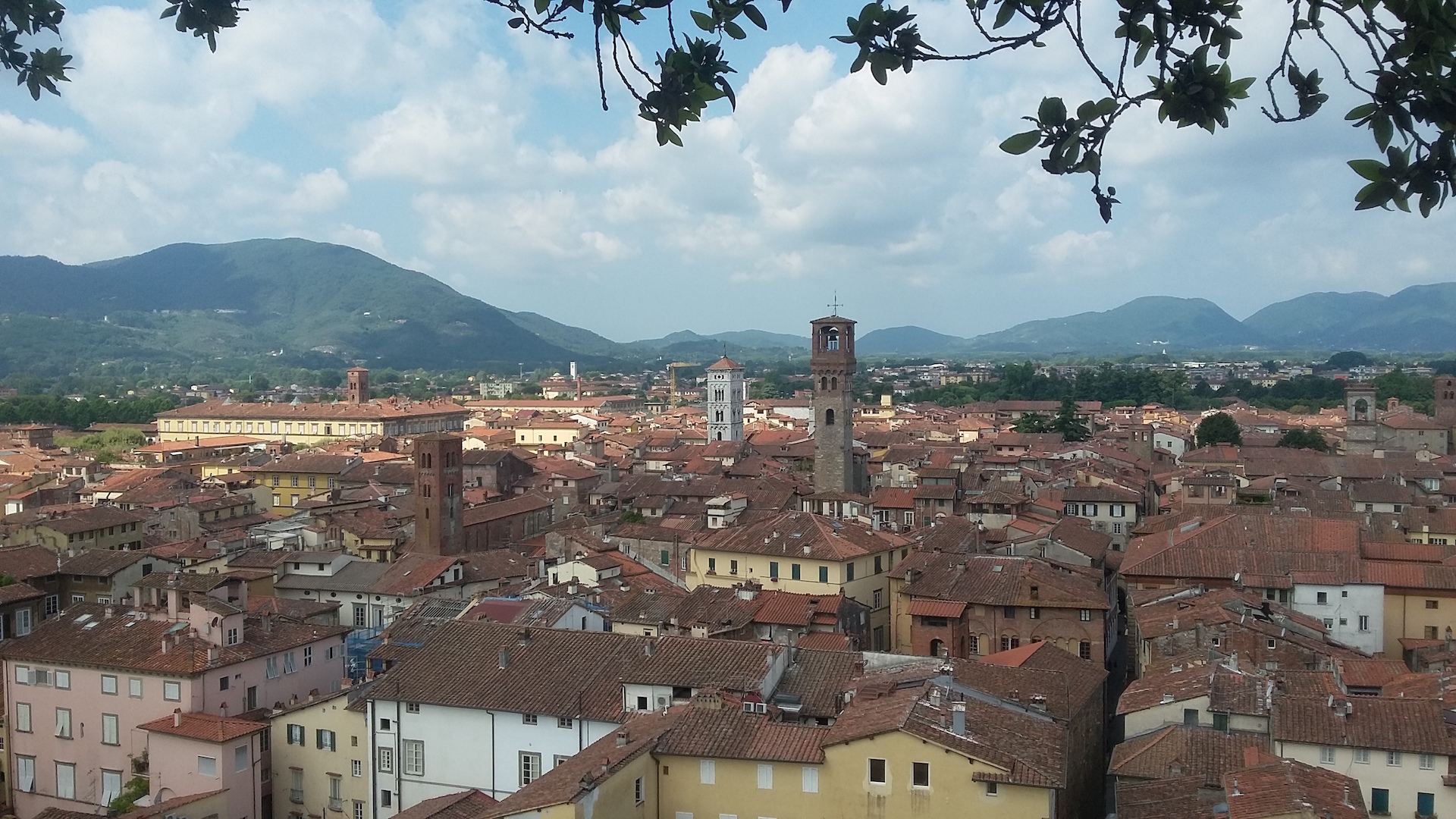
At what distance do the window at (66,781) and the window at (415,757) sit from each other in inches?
326

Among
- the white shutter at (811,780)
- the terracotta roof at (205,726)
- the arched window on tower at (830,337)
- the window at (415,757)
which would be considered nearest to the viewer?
the white shutter at (811,780)

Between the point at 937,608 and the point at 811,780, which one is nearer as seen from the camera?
the point at 811,780

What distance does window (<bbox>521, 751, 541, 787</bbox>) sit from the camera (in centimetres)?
1905

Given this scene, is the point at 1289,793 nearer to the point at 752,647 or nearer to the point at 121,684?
the point at 752,647

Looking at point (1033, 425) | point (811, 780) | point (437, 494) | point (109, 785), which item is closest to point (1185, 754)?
point (811, 780)

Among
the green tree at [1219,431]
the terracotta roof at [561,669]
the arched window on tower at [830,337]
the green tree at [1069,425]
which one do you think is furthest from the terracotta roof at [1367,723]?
the green tree at [1069,425]

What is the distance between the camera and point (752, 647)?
784 inches

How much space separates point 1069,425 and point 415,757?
6894 centimetres

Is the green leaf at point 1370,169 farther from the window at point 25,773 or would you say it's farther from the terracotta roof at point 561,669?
the window at point 25,773

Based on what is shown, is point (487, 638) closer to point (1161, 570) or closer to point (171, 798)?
point (171, 798)

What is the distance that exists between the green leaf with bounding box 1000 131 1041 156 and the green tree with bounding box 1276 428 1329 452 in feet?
231

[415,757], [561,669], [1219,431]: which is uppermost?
[1219,431]

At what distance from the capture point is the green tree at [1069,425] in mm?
81125

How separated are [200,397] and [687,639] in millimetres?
153066
